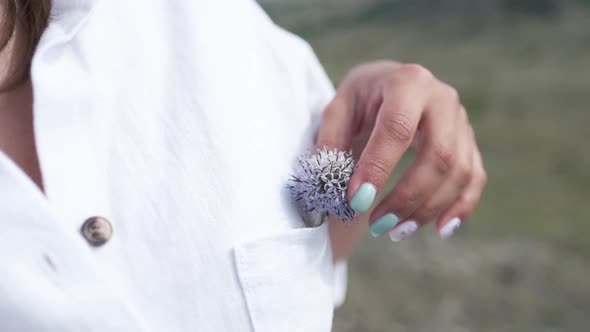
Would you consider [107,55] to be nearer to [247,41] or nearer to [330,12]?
[247,41]

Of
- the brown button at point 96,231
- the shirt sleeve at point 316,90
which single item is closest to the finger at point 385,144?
the shirt sleeve at point 316,90

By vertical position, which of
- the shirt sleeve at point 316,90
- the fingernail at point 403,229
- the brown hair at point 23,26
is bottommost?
the fingernail at point 403,229

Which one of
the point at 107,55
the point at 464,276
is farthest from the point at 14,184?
the point at 464,276

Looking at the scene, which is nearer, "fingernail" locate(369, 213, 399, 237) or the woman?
the woman

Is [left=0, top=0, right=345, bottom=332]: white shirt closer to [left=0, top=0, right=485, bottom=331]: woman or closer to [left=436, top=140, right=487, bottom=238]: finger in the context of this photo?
[left=0, top=0, right=485, bottom=331]: woman

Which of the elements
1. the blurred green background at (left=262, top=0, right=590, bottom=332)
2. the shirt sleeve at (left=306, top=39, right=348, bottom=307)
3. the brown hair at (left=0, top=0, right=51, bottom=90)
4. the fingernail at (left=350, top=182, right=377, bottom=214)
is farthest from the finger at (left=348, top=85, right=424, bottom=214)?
Result: the blurred green background at (left=262, top=0, right=590, bottom=332)

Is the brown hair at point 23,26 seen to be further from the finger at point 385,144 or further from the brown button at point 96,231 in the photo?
the finger at point 385,144
